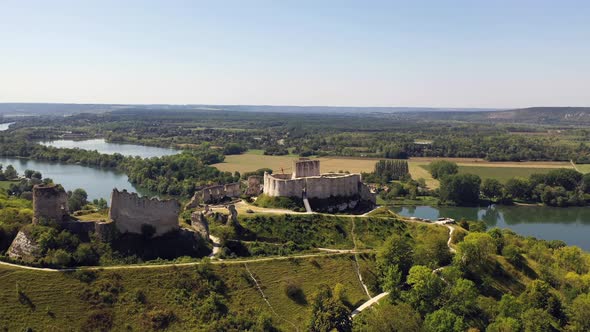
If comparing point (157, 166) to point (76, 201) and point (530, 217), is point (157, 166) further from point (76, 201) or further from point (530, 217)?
point (530, 217)

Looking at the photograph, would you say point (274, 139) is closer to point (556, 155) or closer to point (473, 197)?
point (556, 155)

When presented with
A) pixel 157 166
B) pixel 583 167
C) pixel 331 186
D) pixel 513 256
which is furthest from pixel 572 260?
pixel 583 167

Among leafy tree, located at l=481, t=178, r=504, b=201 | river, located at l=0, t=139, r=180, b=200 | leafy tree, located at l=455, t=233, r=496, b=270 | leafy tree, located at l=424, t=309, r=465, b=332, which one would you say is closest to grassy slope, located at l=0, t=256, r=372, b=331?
leafy tree, located at l=424, t=309, r=465, b=332

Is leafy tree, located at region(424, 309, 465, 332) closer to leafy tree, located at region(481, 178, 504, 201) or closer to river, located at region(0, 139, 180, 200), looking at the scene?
leafy tree, located at region(481, 178, 504, 201)

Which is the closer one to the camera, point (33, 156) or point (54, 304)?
point (54, 304)

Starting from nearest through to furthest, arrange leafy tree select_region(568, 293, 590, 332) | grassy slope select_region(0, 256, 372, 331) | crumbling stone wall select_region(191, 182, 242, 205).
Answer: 1. grassy slope select_region(0, 256, 372, 331)
2. leafy tree select_region(568, 293, 590, 332)
3. crumbling stone wall select_region(191, 182, 242, 205)

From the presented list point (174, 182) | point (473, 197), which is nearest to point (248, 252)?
point (174, 182)
